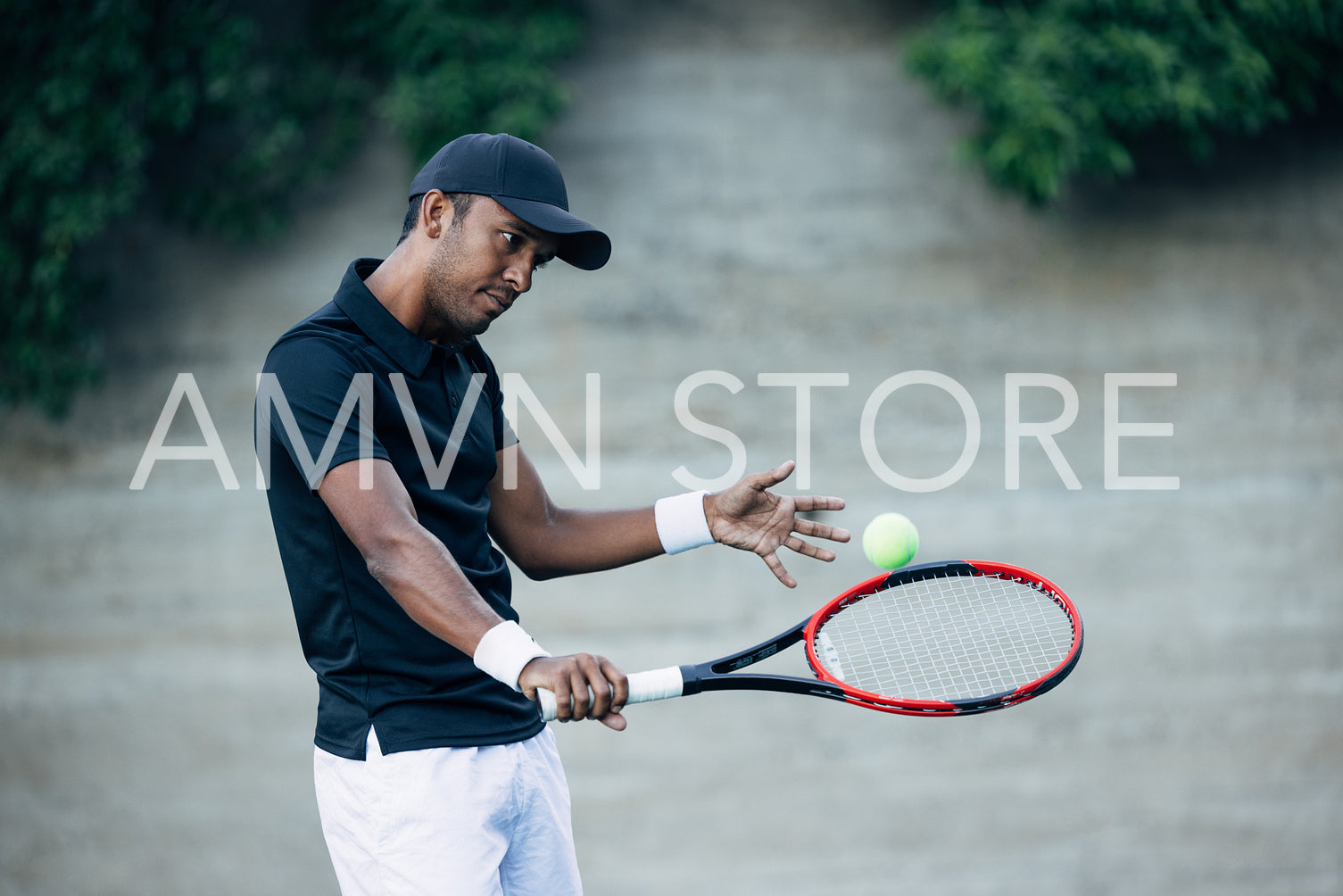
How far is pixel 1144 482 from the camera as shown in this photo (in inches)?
203

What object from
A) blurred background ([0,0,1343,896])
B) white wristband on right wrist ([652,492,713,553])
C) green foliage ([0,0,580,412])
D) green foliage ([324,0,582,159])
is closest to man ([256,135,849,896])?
white wristband on right wrist ([652,492,713,553])

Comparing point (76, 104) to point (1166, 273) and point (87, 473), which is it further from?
point (1166, 273)

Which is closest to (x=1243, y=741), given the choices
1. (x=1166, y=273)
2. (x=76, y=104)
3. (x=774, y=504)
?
(x=1166, y=273)

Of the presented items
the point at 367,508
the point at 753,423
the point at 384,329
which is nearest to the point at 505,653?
the point at 367,508

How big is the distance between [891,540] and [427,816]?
4.22 ft

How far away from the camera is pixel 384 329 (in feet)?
7.02

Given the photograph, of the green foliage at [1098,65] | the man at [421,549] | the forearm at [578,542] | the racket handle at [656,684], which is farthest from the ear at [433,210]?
the green foliage at [1098,65]

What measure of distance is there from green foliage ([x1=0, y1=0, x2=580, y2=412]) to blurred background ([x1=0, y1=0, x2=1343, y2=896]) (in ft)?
0.11

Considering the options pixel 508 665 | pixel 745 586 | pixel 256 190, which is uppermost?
pixel 256 190

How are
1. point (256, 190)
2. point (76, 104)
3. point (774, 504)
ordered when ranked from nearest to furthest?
point (774, 504) → point (76, 104) → point (256, 190)

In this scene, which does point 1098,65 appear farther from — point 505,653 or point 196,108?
point 505,653

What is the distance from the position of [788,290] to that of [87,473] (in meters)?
3.12

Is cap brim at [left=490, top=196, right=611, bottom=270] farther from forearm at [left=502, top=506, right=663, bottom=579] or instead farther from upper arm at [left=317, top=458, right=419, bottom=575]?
forearm at [left=502, top=506, right=663, bottom=579]

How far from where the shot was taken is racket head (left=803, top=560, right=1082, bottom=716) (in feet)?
8.23
